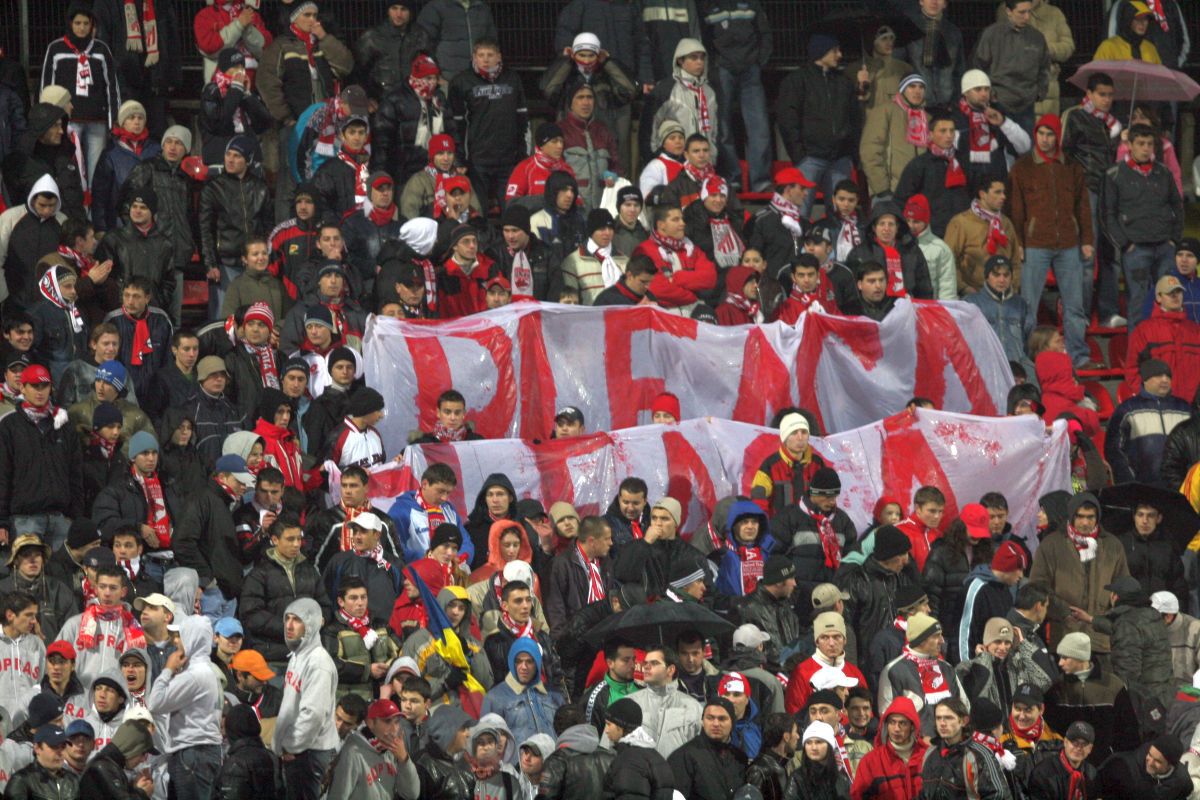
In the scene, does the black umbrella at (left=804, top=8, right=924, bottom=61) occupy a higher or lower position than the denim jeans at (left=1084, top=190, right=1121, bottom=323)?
higher

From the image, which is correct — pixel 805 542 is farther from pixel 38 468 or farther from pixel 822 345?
pixel 38 468

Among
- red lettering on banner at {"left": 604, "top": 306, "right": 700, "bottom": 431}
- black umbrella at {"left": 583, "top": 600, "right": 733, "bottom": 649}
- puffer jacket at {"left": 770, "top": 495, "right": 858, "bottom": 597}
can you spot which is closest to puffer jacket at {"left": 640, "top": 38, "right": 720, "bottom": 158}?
red lettering on banner at {"left": 604, "top": 306, "right": 700, "bottom": 431}

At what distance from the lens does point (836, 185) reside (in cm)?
2245

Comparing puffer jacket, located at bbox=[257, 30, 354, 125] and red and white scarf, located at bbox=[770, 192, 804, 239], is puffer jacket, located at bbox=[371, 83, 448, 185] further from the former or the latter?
red and white scarf, located at bbox=[770, 192, 804, 239]

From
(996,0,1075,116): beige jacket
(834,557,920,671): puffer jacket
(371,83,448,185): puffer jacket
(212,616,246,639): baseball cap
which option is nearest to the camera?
(212,616,246,639): baseball cap

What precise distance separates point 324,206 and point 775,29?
6.94 meters

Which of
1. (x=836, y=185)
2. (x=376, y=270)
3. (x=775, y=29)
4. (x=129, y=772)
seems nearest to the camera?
(x=129, y=772)

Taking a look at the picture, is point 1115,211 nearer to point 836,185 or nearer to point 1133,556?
point 836,185

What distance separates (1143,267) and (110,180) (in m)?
8.72

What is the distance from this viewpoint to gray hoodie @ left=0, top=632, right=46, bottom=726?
628 inches

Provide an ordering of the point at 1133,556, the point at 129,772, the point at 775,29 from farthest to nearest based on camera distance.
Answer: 1. the point at 775,29
2. the point at 1133,556
3. the point at 129,772

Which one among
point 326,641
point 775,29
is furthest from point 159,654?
point 775,29

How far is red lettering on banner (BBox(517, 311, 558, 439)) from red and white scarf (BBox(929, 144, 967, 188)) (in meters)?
4.55

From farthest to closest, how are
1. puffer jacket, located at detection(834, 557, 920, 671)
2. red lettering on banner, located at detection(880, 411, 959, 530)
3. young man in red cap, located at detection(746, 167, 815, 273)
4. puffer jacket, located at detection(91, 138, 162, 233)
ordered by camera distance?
1. young man in red cap, located at detection(746, 167, 815, 273)
2. puffer jacket, located at detection(91, 138, 162, 233)
3. red lettering on banner, located at detection(880, 411, 959, 530)
4. puffer jacket, located at detection(834, 557, 920, 671)
